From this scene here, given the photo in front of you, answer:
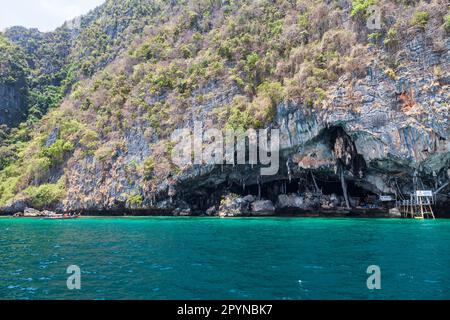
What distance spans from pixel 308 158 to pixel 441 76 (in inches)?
645

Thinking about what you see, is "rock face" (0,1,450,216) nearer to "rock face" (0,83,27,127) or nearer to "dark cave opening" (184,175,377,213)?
"dark cave opening" (184,175,377,213)

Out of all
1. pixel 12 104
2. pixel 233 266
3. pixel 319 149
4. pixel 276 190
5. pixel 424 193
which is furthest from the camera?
pixel 12 104

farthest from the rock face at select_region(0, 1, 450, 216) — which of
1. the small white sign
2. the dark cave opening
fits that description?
the small white sign

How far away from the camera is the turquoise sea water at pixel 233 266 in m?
12.9

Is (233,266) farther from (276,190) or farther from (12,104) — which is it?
(12,104)

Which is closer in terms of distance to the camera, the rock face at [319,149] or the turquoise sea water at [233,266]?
the turquoise sea water at [233,266]

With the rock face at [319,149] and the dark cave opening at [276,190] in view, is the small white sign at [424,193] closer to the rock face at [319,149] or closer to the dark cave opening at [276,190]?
the rock face at [319,149]

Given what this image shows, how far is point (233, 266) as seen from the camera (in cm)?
1706

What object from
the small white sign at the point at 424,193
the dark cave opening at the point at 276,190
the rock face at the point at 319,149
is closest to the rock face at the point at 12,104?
the rock face at the point at 319,149

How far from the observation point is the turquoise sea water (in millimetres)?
12945

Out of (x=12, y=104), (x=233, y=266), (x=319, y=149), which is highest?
(x=12, y=104)

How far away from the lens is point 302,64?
5047 centimetres

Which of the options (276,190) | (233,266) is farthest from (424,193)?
(233,266)

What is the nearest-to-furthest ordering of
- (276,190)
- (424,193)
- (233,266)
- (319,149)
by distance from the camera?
(233,266)
(424,193)
(319,149)
(276,190)
